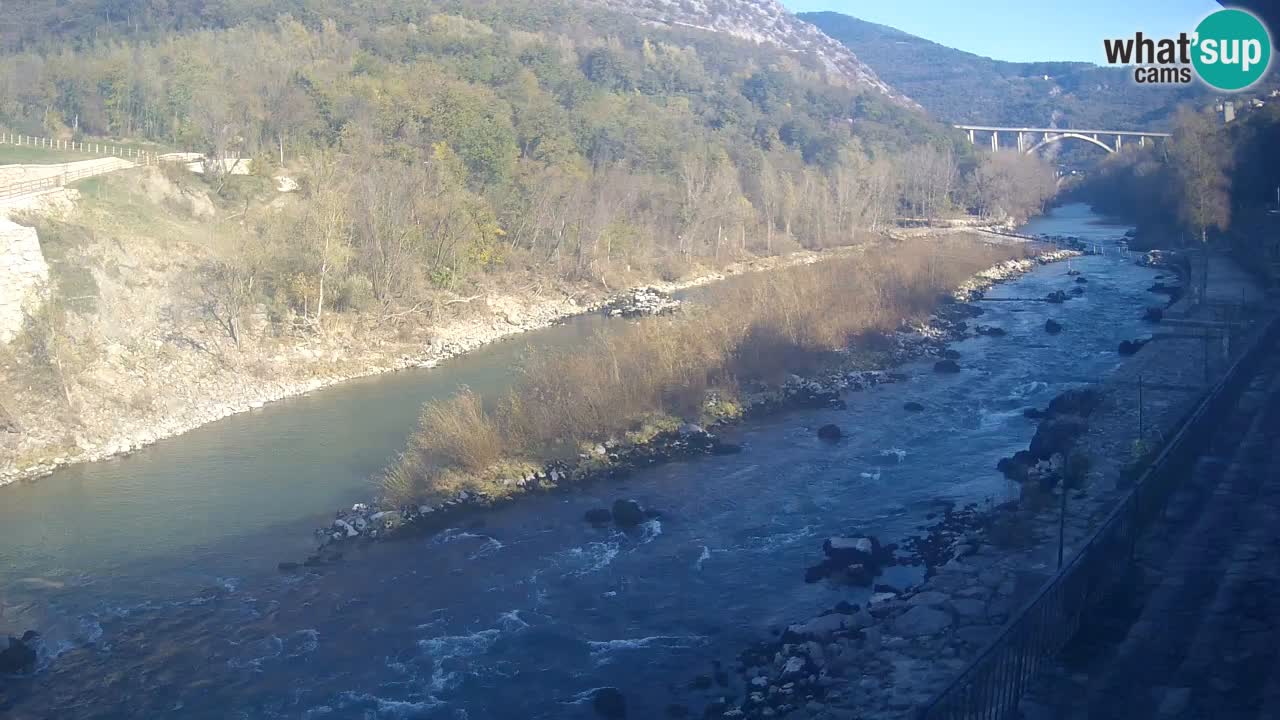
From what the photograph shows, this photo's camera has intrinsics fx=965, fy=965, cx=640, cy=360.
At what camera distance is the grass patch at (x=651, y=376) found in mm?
13281

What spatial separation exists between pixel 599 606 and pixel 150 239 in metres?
16.5

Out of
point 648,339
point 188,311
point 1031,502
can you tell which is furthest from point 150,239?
point 1031,502

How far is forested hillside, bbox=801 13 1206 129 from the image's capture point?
82.7 meters

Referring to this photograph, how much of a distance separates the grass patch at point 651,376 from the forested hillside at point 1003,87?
54.2 meters

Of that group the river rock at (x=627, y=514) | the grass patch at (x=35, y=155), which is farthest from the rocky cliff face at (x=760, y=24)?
the river rock at (x=627, y=514)

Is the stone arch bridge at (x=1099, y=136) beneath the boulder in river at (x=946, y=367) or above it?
above

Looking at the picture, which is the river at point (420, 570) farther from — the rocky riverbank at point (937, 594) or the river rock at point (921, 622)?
the river rock at point (921, 622)

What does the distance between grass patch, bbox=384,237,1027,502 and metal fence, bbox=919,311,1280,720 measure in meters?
7.52

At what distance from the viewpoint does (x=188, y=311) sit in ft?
65.1

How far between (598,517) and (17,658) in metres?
5.99

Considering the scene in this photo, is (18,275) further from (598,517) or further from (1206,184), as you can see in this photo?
(1206,184)

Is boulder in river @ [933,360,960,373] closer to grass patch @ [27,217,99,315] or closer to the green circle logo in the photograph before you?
the green circle logo

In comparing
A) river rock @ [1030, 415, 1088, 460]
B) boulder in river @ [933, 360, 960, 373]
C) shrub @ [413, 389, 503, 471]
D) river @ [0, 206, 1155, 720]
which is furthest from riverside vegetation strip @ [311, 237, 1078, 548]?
river rock @ [1030, 415, 1088, 460]

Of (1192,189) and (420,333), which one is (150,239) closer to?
(420,333)
